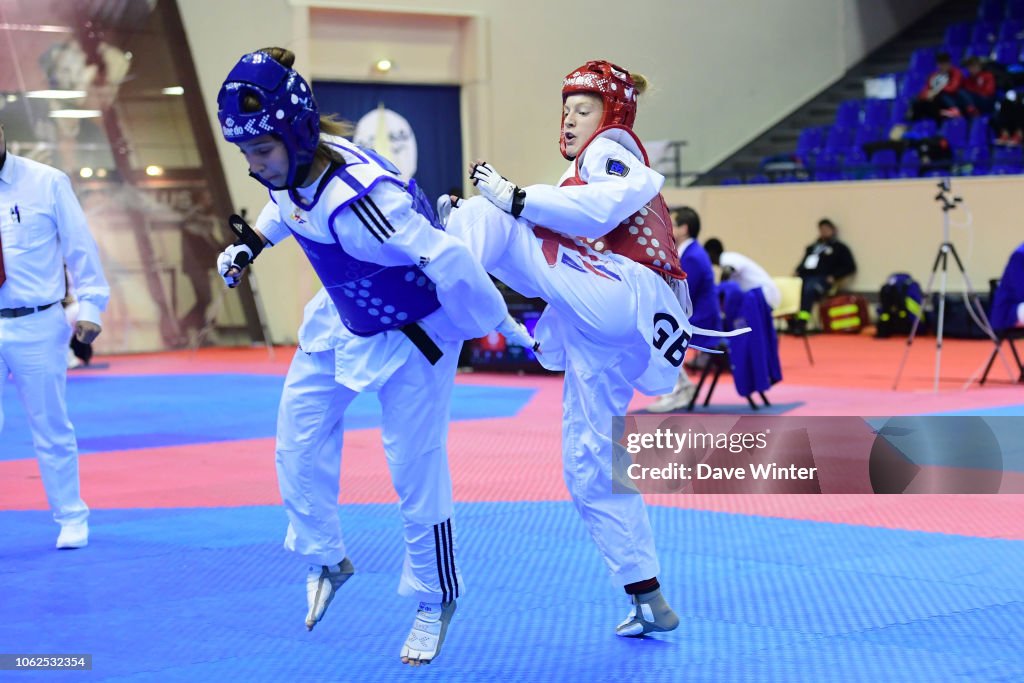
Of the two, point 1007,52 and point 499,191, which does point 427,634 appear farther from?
point 1007,52

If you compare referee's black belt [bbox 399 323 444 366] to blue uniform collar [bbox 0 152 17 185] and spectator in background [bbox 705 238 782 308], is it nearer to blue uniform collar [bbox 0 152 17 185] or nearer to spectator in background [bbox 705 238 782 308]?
blue uniform collar [bbox 0 152 17 185]

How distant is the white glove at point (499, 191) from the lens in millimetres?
3297

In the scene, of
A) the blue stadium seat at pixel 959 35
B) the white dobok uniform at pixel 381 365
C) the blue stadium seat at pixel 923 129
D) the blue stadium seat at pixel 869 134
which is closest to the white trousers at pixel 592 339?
the white dobok uniform at pixel 381 365

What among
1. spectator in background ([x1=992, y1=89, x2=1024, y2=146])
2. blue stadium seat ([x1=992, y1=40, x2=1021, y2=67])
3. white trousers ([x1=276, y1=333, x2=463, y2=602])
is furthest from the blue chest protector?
blue stadium seat ([x1=992, y1=40, x2=1021, y2=67])

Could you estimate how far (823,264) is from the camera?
15391mm

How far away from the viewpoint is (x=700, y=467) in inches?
248

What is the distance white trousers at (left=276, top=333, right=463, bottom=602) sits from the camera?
3379 millimetres

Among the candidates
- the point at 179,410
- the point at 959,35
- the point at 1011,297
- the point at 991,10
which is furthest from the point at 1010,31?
the point at 179,410

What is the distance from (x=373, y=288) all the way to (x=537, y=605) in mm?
1341

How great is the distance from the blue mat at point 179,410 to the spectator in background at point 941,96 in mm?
8525

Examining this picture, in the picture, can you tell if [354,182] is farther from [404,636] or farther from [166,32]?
[166,32]

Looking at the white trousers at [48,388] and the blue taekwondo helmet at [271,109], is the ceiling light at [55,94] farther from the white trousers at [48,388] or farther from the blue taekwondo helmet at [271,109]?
the blue taekwondo helmet at [271,109]

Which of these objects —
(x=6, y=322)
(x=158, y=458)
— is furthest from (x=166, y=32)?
(x=6, y=322)

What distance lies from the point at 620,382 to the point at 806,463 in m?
3.29
